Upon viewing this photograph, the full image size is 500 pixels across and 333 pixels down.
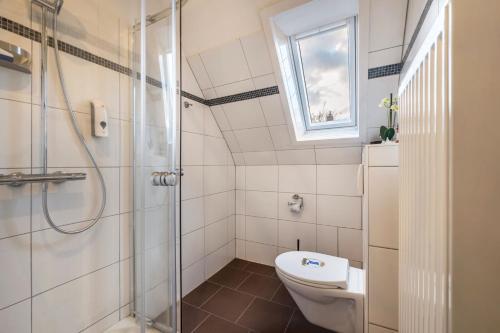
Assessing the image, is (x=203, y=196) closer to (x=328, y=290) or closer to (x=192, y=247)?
(x=192, y=247)

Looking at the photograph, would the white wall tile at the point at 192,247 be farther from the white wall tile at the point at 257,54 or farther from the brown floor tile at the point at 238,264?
the white wall tile at the point at 257,54

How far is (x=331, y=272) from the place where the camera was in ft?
4.39

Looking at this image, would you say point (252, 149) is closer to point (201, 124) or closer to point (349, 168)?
point (201, 124)

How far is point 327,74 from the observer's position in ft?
5.88

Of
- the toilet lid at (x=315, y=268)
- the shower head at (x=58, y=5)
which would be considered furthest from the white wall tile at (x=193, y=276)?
the shower head at (x=58, y=5)

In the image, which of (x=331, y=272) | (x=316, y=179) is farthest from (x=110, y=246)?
(x=316, y=179)

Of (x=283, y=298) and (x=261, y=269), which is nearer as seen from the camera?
(x=283, y=298)

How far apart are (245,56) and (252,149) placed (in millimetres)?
914

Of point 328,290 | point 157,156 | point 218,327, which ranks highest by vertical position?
point 157,156

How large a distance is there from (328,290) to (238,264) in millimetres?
1260

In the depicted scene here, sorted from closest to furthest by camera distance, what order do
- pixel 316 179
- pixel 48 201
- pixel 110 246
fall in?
pixel 48 201 < pixel 110 246 < pixel 316 179

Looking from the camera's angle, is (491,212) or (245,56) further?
(245,56)

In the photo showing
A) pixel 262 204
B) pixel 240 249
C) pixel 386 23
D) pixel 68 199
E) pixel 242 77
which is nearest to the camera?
pixel 68 199

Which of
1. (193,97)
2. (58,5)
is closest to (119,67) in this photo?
(58,5)
